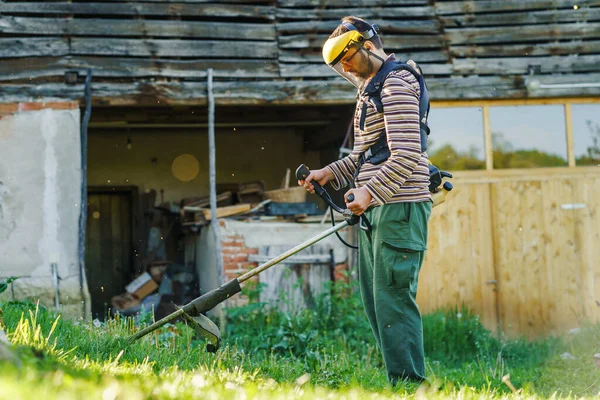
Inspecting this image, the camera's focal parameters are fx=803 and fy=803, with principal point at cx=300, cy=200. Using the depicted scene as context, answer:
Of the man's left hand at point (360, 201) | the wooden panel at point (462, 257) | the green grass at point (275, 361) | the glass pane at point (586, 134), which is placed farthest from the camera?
the glass pane at point (586, 134)

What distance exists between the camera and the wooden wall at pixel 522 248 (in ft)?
30.3

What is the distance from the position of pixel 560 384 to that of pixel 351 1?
200 inches

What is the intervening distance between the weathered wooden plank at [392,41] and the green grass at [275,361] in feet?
9.32

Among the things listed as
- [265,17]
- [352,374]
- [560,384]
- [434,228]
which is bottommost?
[560,384]

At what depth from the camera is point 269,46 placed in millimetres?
9250

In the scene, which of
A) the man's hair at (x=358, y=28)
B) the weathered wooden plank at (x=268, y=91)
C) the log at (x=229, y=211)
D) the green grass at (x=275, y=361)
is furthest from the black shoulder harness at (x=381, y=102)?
the log at (x=229, y=211)

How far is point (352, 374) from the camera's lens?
4.52m

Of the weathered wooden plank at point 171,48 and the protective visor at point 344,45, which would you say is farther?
the weathered wooden plank at point 171,48

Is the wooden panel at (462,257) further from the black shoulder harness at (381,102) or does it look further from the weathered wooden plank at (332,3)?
the black shoulder harness at (381,102)

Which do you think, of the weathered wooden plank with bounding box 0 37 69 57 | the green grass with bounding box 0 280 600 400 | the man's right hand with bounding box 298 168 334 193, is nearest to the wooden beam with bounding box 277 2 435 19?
the weathered wooden plank with bounding box 0 37 69 57

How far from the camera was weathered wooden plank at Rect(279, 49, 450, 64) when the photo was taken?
9242 millimetres

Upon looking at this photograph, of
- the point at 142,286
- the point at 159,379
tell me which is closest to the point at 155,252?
the point at 142,286

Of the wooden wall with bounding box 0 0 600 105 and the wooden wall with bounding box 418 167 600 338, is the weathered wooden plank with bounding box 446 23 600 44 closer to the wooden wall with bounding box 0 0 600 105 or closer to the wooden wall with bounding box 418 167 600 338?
the wooden wall with bounding box 0 0 600 105

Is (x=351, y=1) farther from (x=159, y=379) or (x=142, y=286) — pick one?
(x=159, y=379)
